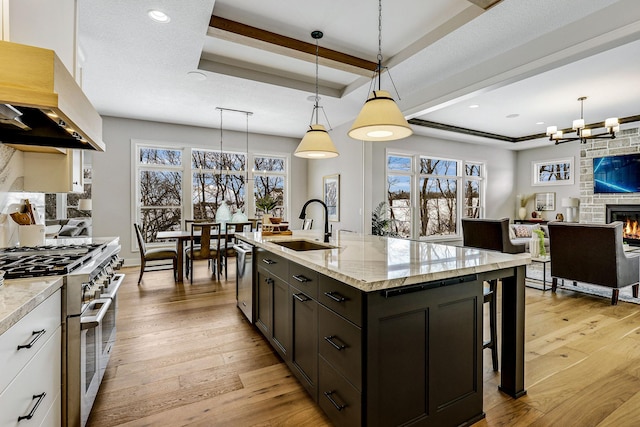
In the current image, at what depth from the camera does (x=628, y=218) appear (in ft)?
22.2

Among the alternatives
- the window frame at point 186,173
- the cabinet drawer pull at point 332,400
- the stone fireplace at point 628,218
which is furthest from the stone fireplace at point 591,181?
the cabinet drawer pull at point 332,400

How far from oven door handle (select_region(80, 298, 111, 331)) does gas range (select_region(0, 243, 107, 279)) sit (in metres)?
0.23

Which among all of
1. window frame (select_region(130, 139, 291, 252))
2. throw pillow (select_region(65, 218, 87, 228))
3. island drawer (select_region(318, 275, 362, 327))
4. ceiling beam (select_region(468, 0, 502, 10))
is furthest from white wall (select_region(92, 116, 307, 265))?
island drawer (select_region(318, 275, 362, 327))

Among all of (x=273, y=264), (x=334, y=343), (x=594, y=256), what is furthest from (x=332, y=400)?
(x=594, y=256)

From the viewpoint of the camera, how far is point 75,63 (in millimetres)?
2297

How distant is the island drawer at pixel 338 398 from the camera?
1.44 metres

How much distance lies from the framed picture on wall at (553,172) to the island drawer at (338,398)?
878cm

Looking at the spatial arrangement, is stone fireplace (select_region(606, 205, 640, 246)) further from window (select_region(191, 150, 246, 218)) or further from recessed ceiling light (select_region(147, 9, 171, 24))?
recessed ceiling light (select_region(147, 9, 171, 24))

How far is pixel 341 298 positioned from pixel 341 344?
0.23 metres

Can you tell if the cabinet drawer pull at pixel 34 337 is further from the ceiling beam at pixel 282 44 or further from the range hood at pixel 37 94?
the ceiling beam at pixel 282 44

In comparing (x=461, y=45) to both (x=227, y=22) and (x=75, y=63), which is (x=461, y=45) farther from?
(x=75, y=63)

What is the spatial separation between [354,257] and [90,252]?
1.67 meters

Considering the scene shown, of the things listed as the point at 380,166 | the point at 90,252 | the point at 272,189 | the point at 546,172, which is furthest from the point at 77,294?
the point at 546,172

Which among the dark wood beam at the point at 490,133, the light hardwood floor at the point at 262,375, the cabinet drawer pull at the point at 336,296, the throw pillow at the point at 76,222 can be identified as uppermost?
the dark wood beam at the point at 490,133
